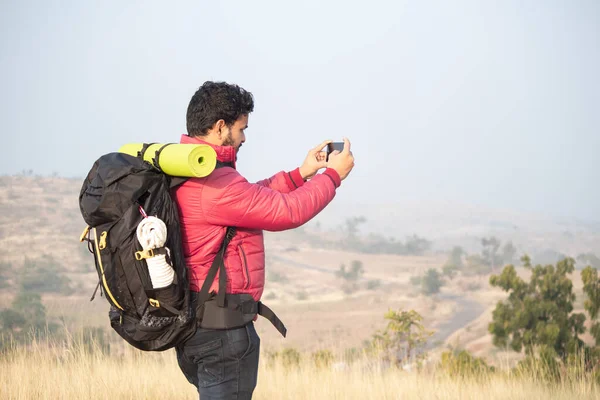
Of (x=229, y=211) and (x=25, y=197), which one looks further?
(x=25, y=197)

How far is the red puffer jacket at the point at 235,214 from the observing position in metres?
2.79

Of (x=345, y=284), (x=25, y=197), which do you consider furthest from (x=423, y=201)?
Answer: (x=25, y=197)

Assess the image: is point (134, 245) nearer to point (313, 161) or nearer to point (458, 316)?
point (313, 161)

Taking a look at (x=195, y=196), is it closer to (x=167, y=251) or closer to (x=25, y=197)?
(x=167, y=251)

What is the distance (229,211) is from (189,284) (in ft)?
1.11

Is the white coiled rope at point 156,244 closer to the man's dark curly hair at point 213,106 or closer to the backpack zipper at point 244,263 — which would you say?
the backpack zipper at point 244,263

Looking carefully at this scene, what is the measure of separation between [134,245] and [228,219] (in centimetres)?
40

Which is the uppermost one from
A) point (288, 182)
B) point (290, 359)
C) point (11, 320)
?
point (288, 182)

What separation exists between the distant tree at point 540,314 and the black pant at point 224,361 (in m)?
11.0

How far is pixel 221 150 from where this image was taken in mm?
2943

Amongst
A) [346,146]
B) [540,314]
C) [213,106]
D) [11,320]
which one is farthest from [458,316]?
[213,106]

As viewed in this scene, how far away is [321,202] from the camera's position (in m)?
2.92

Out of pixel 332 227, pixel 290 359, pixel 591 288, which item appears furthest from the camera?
pixel 332 227

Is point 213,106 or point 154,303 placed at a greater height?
point 213,106
